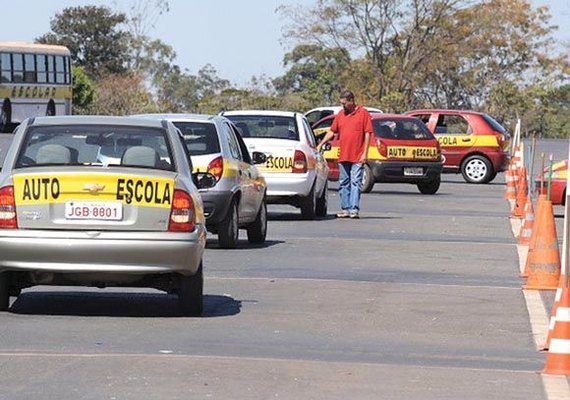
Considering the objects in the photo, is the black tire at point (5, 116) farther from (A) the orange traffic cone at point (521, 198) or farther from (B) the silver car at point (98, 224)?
(B) the silver car at point (98, 224)

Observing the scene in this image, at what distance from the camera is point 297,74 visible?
335 feet

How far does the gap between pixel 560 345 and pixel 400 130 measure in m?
23.6

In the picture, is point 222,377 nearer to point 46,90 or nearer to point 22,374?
point 22,374

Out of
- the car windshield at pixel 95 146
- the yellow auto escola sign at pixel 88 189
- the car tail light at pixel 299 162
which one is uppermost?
the car windshield at pixel 95 146

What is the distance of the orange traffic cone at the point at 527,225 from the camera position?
64.7 feet

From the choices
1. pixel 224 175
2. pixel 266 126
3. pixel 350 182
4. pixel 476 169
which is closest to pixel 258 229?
pixel 224 175

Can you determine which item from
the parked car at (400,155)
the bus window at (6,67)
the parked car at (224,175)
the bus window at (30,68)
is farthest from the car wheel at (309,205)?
the bus window at (30,68)

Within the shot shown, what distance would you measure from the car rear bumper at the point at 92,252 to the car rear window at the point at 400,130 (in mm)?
21556

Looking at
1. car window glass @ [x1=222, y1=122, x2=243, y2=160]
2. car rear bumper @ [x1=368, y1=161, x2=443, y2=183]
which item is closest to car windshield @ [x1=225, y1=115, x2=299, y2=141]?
car window glass @ [x1=222, y1=122, x2=243, y2=160]

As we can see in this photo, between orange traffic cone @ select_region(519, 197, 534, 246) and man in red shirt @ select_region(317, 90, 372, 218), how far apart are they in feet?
14.0

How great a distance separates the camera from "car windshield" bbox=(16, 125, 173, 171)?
12.5 meters

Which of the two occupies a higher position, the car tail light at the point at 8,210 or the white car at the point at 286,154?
the car tail light at the point at 8,210

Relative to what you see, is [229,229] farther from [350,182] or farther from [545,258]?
[350,182]

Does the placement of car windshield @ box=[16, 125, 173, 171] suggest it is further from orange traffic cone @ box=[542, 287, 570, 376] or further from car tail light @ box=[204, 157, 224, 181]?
car tail light @ box=[204, 157, 224, 181]
